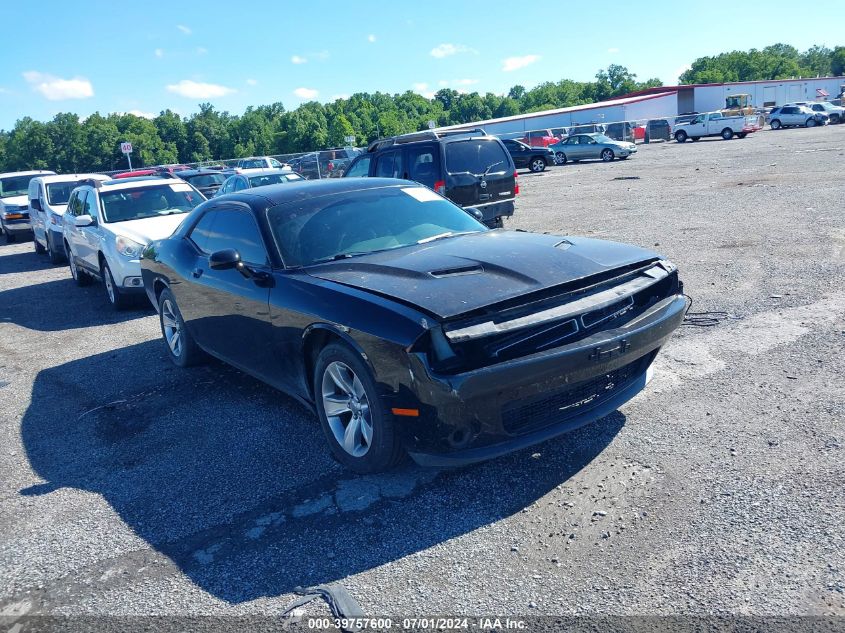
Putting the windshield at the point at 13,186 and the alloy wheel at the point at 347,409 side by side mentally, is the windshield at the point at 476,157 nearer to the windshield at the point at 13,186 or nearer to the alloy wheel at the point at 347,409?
the alloy wheel at the point at 347,409

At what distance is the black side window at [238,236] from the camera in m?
5.20

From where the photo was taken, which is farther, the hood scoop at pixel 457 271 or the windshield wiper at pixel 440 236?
the windshield wiper at pixel 440 236

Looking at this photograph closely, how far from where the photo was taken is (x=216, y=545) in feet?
12.1

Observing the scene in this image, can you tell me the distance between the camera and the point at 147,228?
1022cm

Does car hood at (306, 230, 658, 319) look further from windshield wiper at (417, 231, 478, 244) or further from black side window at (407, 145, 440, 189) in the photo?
black side window at (407, 145, 440, 189)

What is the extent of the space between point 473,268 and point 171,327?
3.94m

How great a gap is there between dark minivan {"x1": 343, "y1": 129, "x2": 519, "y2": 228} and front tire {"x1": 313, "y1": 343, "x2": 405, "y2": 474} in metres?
8.31

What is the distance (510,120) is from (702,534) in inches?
2665

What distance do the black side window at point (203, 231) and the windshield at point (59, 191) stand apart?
11.7 m

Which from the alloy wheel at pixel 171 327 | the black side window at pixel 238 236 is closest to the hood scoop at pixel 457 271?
the black side window at pixel 238 236

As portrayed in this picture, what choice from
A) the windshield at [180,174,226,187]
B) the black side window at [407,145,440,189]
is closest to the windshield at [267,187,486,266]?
the black side window at [407,145,440,189]

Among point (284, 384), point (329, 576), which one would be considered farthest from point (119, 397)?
point (329, 576)

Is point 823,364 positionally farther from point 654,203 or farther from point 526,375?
point 654,203

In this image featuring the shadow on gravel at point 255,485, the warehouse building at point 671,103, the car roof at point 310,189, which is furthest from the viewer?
the warehouse building at point 671,103
